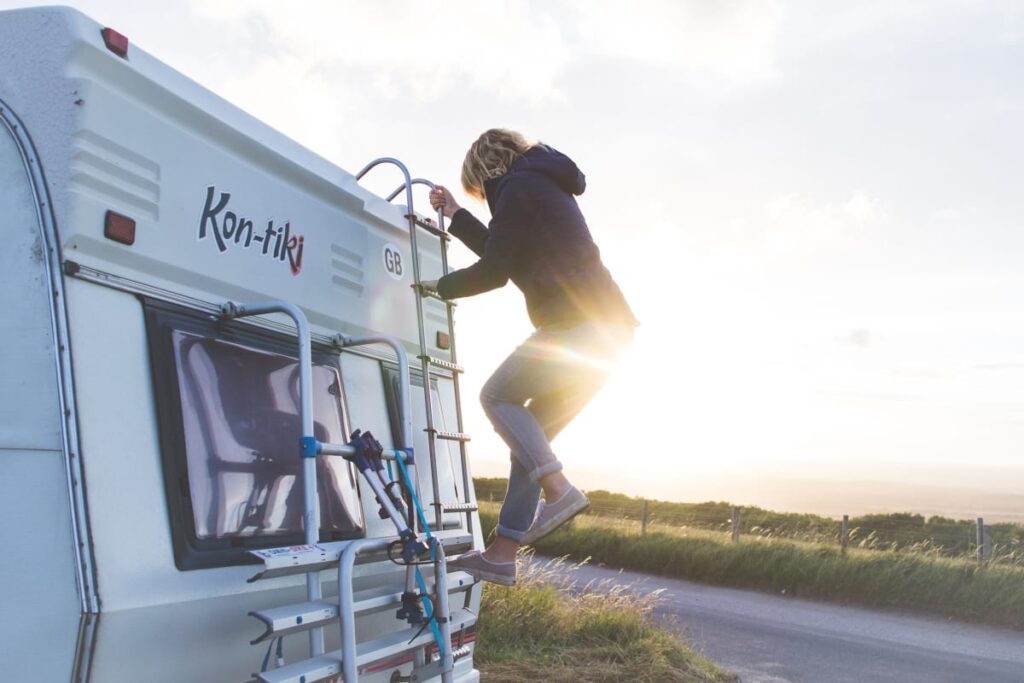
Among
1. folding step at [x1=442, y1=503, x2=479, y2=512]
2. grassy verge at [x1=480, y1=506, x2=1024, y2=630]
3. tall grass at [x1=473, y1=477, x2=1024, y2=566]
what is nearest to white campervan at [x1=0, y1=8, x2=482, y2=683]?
folding step at [x1=442, y1=503, x2=479, y2=512]

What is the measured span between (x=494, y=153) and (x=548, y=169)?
246mm

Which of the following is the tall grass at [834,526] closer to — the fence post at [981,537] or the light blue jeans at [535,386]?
the fence post at [981,537]

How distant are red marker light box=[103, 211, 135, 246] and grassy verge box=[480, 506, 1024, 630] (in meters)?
11.4

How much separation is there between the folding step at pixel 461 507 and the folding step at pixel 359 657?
506mm

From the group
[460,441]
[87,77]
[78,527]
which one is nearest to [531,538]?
[460,441]

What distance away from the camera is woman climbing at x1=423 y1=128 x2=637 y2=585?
375 cm

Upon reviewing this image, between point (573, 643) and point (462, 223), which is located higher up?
point (462, 223)

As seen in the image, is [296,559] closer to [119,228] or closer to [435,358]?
[119,228]

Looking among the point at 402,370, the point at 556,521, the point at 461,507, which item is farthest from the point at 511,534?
the point at 402,370

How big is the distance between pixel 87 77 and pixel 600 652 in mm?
5216

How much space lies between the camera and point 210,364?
10.4 ft

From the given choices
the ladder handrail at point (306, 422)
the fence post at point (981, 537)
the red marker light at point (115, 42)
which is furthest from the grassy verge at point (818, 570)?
the red marker light at point (115, 42)

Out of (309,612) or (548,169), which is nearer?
(309,612)

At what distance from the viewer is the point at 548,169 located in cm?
384
